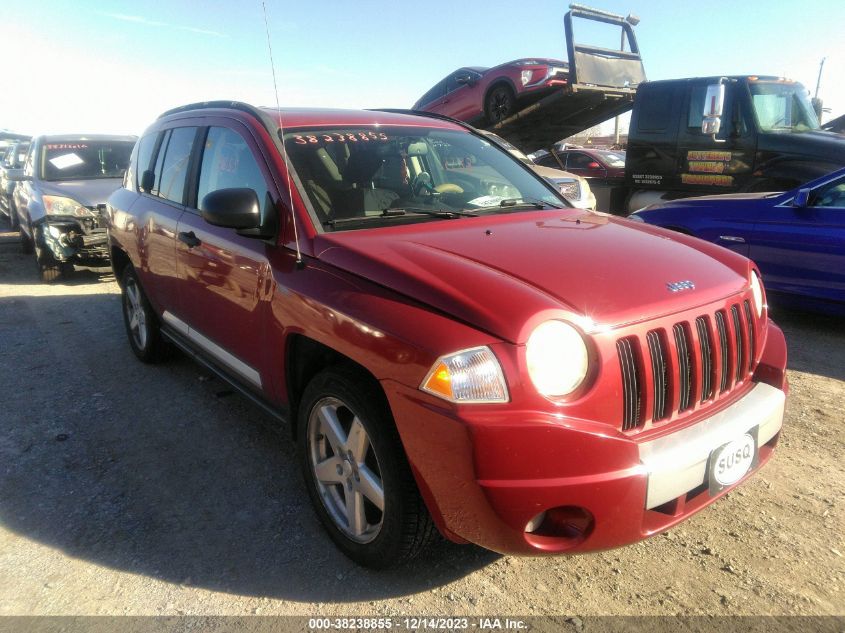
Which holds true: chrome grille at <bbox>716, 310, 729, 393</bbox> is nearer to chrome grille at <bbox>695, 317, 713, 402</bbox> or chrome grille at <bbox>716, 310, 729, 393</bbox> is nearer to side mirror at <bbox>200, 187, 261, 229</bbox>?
chrome grille at <bbox>695, 317, 713, 402</bbox>

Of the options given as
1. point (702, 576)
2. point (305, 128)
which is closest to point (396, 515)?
point (702, 576)

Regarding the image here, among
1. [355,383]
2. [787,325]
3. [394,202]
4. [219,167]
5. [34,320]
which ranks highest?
[219,167]

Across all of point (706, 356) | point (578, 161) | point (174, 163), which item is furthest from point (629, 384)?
point (578, 161)

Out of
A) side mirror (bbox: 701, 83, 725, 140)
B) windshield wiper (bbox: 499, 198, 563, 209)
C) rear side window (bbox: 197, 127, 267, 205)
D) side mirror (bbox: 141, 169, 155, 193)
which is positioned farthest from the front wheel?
side mirror (bbox: 701, 83, 725, 140)

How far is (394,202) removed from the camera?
10.3 feet

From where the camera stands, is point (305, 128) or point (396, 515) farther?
point (305, 128)

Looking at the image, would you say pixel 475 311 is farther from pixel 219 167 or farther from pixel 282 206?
pixel 219 167

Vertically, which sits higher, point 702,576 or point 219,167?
point 219,167

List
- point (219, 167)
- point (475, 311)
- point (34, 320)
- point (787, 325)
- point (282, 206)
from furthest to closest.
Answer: point (34, 320), point (787, 325), point (219, 167), point (282, 206), point (475, 311)

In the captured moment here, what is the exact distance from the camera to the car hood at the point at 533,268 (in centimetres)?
210

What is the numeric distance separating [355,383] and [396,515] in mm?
490

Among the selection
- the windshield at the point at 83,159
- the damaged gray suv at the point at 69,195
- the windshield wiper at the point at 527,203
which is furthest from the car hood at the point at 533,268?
the windshield at the point at 83,159

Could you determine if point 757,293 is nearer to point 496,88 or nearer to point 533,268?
point 533,268

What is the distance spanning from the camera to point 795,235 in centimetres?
543
